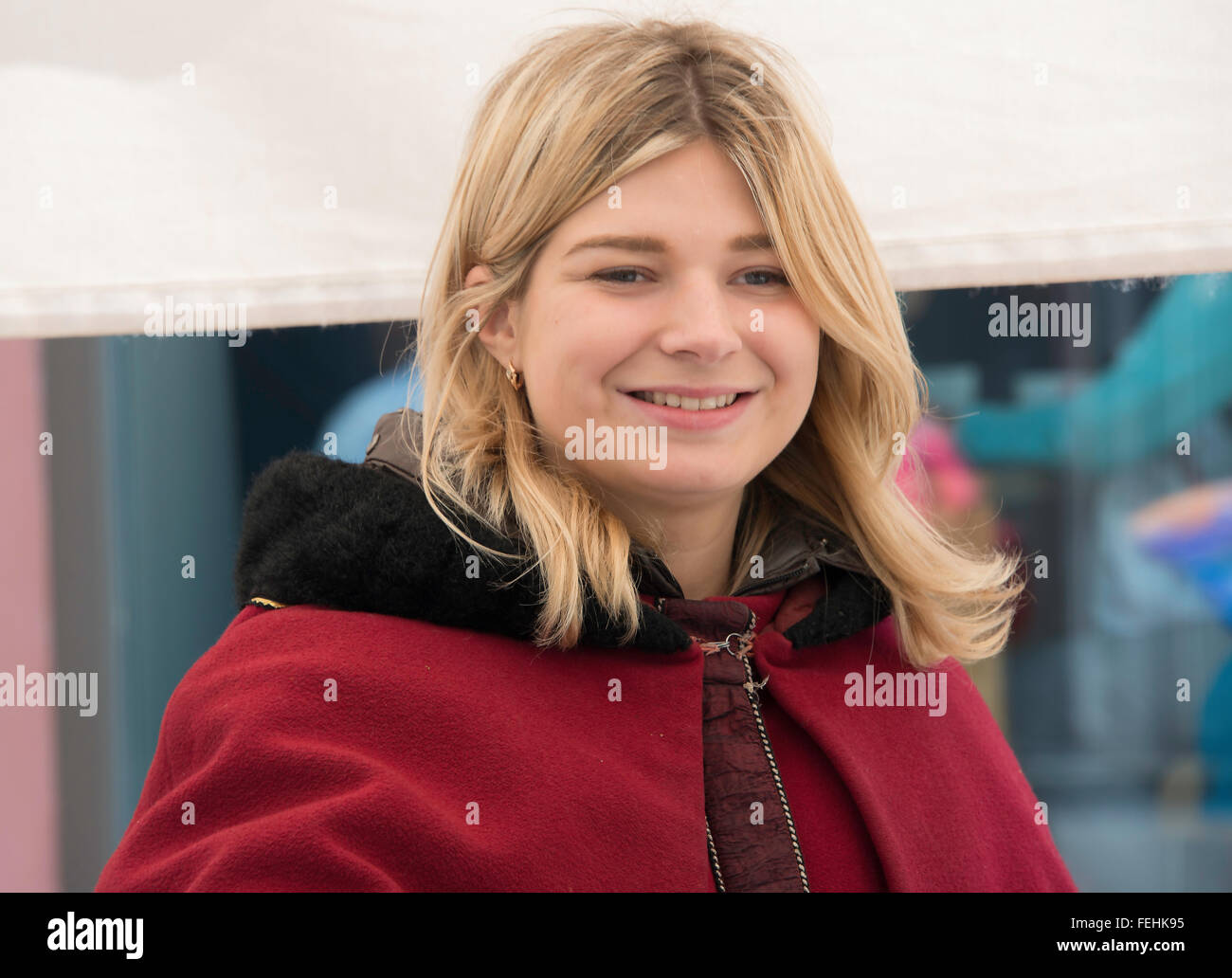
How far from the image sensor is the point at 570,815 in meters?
1.45

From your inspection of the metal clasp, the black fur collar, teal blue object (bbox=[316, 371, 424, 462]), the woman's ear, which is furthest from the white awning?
teal blue object (bbox=[316, 371, 424, 462])

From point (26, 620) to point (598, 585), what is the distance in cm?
195

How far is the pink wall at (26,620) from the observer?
9.53 feet

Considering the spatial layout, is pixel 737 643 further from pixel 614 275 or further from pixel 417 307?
pixel 417 307

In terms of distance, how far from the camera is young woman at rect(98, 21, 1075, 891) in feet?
4.65

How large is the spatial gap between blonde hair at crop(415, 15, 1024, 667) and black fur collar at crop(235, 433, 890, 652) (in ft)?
0.08

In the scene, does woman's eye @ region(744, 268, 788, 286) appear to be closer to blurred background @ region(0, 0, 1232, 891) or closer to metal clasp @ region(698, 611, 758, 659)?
blurred background @ region(0, 0, 1232, 891)

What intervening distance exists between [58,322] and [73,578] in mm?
1425

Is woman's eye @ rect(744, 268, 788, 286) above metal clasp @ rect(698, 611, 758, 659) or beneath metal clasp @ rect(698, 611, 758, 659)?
above

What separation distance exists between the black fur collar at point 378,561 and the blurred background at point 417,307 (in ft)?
0.97

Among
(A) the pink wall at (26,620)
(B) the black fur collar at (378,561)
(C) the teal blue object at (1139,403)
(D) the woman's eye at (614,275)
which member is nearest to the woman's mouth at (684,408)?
(D) the woman's eye at (614,275)
